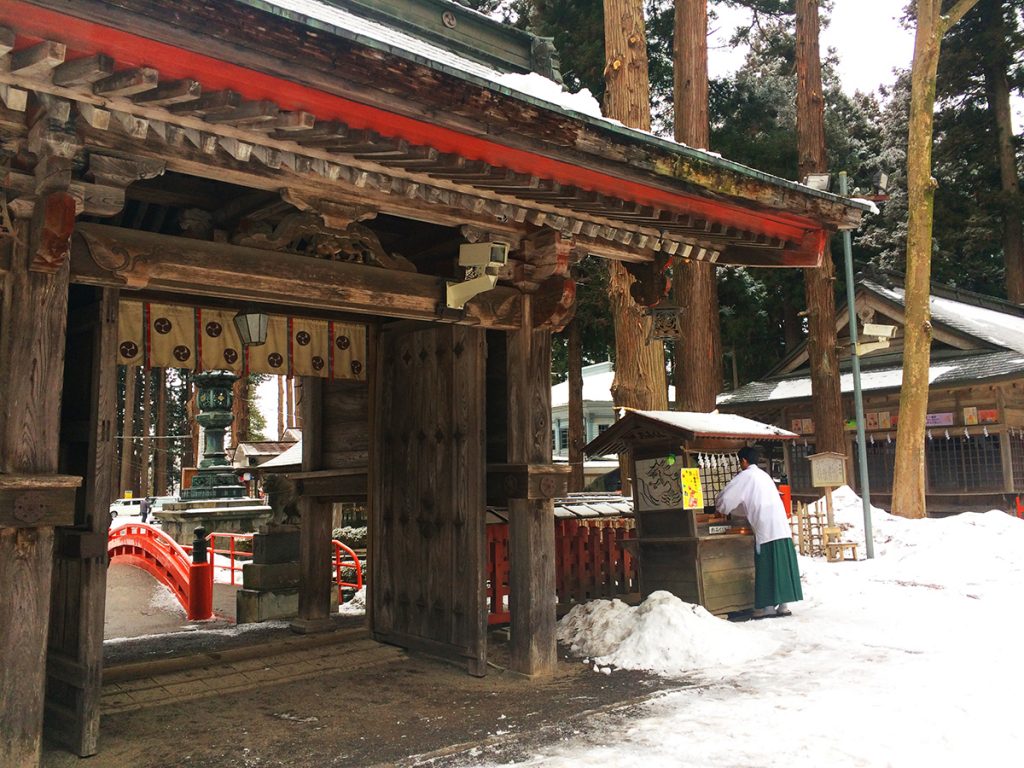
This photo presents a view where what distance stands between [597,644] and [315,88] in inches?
217

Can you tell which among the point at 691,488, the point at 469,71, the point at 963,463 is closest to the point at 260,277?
the point at 469,71

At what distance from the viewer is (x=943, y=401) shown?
19.2 metres

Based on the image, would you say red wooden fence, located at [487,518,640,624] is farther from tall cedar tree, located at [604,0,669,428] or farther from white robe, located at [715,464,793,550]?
tall cedar tree, located at [604,0,669,428]

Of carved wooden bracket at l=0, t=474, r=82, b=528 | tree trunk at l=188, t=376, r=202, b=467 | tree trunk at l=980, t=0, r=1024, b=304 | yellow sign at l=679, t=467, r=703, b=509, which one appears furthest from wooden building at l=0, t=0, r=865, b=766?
tree trunk at l=188, t=376, r=202, b=467

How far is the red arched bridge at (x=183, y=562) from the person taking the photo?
10.8 metres

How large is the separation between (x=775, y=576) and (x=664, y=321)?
3060mm

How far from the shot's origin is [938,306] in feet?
70.6

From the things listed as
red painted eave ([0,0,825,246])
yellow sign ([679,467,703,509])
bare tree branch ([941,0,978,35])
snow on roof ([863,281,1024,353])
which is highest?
bare tree branch ([941,0,978,35])

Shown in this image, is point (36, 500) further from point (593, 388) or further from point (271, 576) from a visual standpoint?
point (593, 388)

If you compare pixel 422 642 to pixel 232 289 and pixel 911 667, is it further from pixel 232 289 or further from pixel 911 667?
pixel 911 667

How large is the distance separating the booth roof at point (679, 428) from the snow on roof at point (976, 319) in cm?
1283

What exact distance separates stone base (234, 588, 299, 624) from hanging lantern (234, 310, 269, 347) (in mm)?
4163

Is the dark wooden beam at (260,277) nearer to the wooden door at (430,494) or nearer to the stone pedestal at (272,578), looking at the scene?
the wooden door at (430,494)

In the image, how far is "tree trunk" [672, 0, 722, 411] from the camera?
44.4 ft
